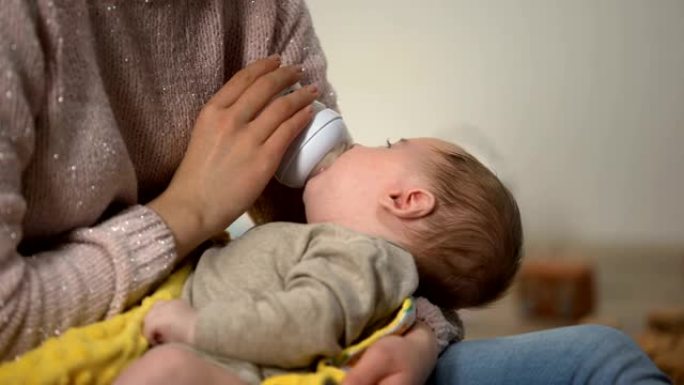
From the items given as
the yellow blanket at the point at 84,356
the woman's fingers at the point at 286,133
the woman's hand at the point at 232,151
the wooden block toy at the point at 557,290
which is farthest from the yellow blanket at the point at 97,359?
the wooden block toy at the point at 557,290

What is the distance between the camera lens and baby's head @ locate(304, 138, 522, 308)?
0.92 meters

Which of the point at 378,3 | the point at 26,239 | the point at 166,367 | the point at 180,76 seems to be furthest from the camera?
the point at 378,3

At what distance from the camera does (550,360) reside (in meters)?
0.91

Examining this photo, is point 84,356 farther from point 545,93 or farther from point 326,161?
point 545,93

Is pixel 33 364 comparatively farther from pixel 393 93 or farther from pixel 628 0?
pixel 628 0

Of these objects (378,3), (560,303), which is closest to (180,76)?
(378,3)

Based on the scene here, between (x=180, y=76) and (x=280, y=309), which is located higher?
(x=180, y=76)

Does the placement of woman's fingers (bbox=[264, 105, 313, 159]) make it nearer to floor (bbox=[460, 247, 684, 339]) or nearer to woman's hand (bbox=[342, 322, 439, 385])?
woman's hand (bbox=[342, 322, 439, 385])

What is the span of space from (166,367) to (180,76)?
1.20 feet

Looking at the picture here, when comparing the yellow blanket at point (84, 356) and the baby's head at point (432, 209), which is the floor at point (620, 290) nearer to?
the baby's head at point (432, 209)

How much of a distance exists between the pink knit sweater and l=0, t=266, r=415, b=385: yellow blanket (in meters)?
0.03

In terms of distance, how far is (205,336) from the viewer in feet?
2.45

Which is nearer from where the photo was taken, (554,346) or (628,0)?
(554,346)

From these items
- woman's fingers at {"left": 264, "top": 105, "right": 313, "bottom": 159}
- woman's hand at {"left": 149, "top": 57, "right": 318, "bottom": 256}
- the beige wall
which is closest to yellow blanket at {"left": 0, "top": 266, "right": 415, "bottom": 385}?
woman's hand at {"left": 149, "top": 57, "right": 318, "bottom": 256}
